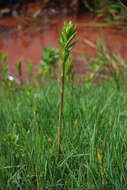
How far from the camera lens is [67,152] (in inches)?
59.9

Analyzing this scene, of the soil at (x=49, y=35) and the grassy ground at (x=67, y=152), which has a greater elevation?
the grassy ground at (x=67, y=152)

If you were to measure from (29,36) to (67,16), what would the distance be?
1.79 feet

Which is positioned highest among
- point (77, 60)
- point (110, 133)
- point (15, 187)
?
point (110, 133)

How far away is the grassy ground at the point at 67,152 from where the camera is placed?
4.65 ft

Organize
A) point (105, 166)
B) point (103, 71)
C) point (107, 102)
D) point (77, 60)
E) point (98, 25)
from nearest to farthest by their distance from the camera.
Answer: point (105, 166), point (107, 102), point (103, 71), point (77, 60), point (98, 25)

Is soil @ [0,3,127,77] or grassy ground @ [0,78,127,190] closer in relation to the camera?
grassy ground @ [0,78,127,190]

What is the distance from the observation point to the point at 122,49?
12.7 feet

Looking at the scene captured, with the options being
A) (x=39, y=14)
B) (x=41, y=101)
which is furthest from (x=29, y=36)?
(x=41, y=101)

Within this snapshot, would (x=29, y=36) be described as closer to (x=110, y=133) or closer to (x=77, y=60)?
(x=77, y=60)

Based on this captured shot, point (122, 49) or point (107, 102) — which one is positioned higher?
point (107, 102)

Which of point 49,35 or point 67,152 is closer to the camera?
point 67,152

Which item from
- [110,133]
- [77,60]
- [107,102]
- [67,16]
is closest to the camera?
[110,133]

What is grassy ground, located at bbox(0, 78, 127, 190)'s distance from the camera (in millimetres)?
1417

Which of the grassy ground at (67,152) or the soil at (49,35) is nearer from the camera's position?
the grassy ground at (67,152)
